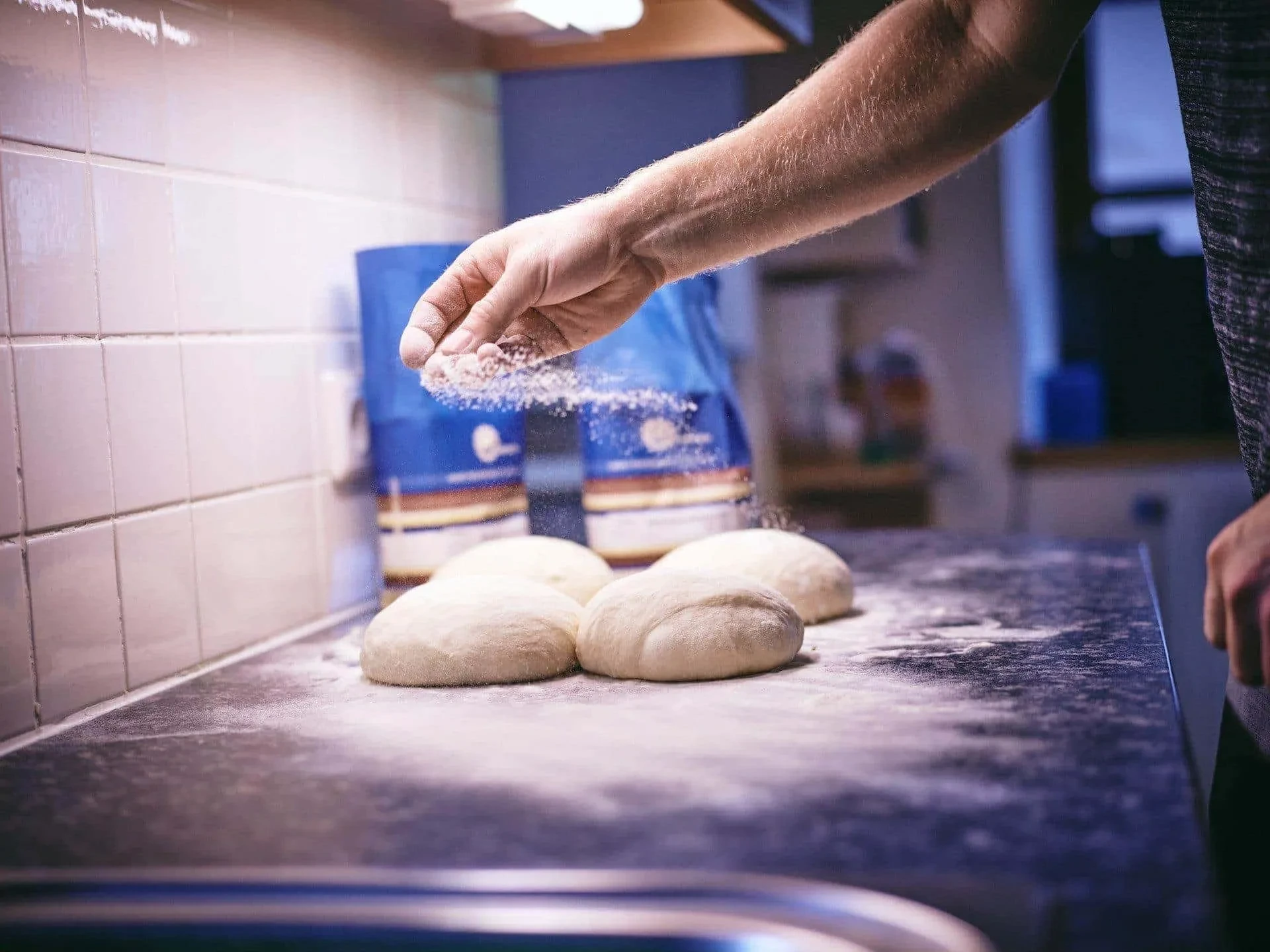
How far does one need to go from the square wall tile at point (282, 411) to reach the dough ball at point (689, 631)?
0.40 meters

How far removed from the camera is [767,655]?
900mm

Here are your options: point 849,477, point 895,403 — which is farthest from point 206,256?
point 895,403

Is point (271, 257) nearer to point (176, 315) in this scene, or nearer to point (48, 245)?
point (176, 315)

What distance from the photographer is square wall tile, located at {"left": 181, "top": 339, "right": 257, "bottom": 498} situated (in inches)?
40.8

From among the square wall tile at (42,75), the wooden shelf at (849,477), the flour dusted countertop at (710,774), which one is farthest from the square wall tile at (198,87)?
the wooden shelf at (849,477)

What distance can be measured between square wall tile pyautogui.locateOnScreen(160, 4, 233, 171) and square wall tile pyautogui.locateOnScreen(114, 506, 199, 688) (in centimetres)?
31

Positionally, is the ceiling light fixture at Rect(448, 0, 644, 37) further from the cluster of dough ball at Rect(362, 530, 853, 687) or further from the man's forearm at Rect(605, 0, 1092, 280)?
the cluster of dough ball at Rect(362, 530, 853, 687)

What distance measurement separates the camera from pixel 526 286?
38.2 inches

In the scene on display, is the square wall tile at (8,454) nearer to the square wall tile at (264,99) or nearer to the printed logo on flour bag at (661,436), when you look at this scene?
the square wall tile at (264,99)

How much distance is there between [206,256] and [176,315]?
75 millimetres

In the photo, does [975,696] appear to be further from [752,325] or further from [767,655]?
[752,325]

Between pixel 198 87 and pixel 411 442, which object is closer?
pixel 198 87

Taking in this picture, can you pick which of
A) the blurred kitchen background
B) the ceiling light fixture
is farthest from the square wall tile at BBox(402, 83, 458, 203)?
the ceiling light fixture

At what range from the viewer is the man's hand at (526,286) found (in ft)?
3.14
